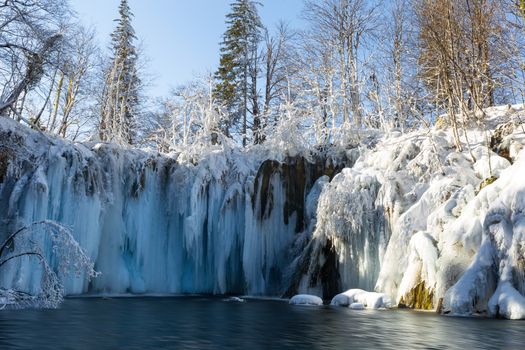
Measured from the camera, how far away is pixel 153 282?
61.0 feet

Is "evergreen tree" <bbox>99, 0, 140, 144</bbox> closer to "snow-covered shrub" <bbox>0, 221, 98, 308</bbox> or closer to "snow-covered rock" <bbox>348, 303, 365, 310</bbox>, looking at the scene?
"snow-covered shrub" <bbox>0, 221, 98, 308</bbox>

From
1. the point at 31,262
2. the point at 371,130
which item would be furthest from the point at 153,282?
the point at 371,130

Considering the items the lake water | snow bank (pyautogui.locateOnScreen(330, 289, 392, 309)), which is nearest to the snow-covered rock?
snow bank (pyautogui.locateOnScreen(330, 289, 392, 309))

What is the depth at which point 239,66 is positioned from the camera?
3209 centimetres

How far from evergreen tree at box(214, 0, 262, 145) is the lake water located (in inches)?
836

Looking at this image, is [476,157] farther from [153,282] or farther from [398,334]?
[153,282]

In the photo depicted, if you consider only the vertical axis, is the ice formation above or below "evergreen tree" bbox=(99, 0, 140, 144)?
below

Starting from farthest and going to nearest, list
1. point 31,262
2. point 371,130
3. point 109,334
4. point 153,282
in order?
point 371,130 → point 153,282 → point 31,262 → point 109,334

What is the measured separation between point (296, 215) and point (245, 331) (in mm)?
11413

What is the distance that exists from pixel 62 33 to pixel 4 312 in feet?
23.8

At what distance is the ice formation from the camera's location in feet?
37.1

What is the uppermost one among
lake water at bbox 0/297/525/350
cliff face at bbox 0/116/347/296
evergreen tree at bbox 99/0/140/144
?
evergreen tree at bbox 99/0/140/144

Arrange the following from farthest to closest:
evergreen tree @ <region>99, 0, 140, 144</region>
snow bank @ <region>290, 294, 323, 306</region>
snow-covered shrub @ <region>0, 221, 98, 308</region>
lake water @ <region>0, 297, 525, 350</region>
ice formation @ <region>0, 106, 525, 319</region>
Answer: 1. evergreen tree @ <region>99, 0, 140, 144</region>
2. snow bank @ <region>290, 294, 323, 306</region>
3. ice formation @ <region>0, 106, 525, 319</region>
4. snow-covered shrub @ <region>0, 221, 98, 308</region>
5. lake water @ <region>0, 297, 525, 350</region>

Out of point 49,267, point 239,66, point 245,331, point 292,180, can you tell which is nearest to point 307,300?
point 292,180
